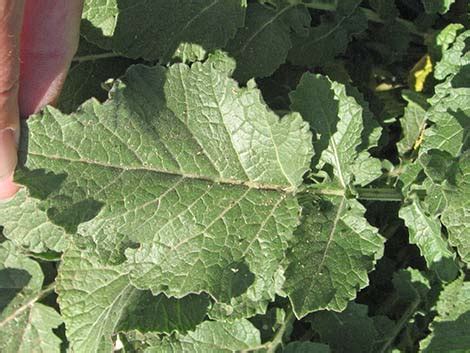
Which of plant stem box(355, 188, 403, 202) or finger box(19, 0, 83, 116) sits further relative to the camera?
plant stem box(355, 188, 403, 202)

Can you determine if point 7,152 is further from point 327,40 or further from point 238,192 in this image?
point 327,40

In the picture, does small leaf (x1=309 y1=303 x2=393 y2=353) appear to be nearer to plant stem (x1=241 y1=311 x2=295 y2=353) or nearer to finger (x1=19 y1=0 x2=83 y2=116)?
plant stem (x1=241 y1=311 x2=295 y2=353)

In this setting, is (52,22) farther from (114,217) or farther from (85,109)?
(114,217)

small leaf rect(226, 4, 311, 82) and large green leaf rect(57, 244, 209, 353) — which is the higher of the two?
small leaf rect(226, 4, 311, 82)

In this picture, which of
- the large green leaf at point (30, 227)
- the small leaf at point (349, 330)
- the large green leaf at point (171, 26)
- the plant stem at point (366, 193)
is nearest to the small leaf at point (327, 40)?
the large green leaf at point (171, 26)

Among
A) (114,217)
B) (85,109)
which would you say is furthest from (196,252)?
(85,109)

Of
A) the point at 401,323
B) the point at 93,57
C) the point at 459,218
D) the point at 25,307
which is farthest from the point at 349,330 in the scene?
the point at 93,57

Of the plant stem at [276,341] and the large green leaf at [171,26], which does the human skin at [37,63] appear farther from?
the plant stem at [276,341]

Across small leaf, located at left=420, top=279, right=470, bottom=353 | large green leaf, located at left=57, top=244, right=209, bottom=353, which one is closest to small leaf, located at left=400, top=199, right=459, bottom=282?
small leaf, located at left=420, top=279, right=470, bottom=353
